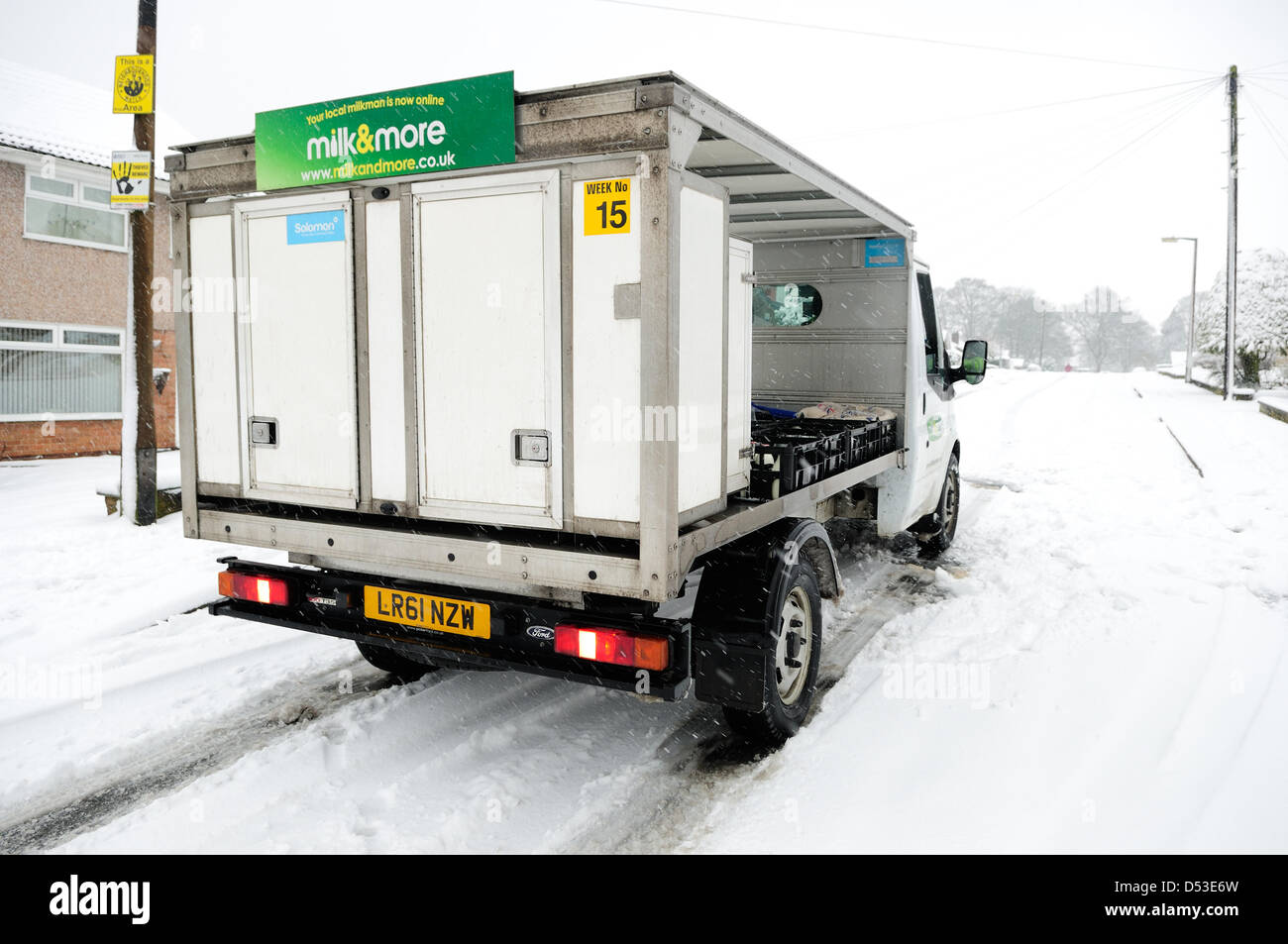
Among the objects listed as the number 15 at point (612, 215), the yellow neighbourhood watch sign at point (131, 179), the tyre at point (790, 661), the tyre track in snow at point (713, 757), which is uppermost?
the yellow neighbourhood watch sign at point (131, 179)

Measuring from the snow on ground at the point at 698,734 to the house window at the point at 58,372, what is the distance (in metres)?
9.24

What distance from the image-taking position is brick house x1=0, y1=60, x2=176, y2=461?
14.7 metres

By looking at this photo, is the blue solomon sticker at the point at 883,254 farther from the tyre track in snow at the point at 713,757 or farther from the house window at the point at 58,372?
the house window at the point at 58,372

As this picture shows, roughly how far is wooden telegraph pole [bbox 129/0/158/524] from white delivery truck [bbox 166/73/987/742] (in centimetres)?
533

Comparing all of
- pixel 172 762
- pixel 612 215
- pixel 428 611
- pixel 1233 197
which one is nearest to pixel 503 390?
pixel 612 215

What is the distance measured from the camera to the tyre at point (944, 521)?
8.02 m

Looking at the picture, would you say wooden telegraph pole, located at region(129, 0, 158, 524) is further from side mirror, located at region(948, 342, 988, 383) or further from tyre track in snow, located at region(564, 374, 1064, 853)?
side mirror, located at region(948, 342, 988, 383)

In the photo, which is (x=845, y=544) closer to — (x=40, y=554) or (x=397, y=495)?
(x=397, y=495)

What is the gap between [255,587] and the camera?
4332mm

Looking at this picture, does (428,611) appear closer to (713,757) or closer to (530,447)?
(530,447)

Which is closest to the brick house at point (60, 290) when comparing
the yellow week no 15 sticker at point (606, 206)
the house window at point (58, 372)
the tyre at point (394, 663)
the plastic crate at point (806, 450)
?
the house window at point (58, 372)

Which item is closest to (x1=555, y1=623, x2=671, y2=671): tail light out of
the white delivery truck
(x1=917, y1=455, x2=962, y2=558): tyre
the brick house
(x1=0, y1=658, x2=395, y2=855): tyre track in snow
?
the white delivery truck
